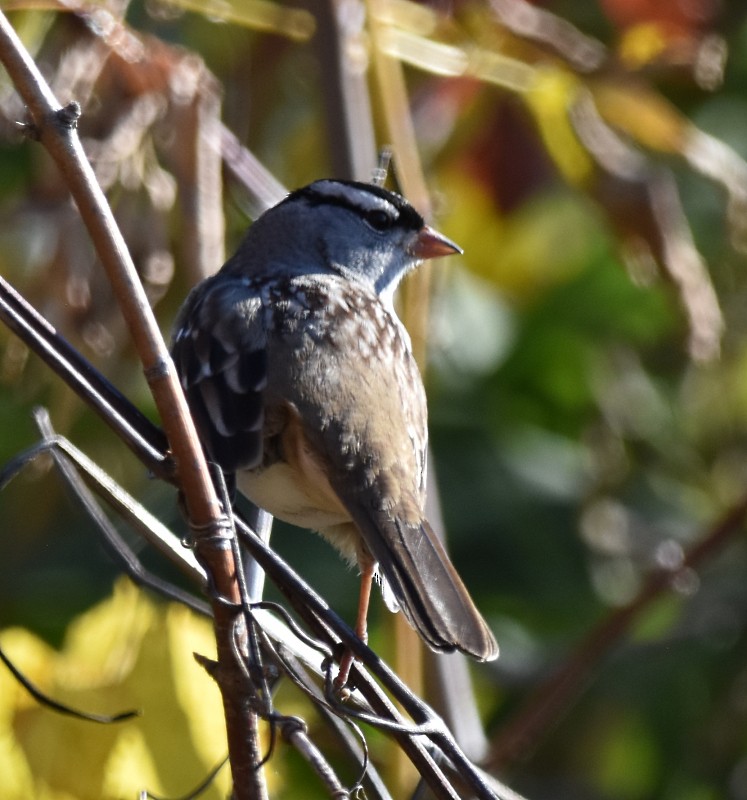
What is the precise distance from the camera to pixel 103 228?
1.04 m

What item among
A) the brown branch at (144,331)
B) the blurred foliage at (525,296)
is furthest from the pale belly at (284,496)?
the brown branch at (144,331)

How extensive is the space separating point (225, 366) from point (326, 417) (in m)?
0.15

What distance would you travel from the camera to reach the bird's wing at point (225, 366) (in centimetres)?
176

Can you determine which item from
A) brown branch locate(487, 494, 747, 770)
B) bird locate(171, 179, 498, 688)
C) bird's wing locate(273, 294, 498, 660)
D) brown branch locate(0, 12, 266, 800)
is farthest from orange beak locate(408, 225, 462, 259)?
brown branch locate(0, 12, 266, 800)

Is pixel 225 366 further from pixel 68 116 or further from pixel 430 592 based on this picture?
pixel 68 116

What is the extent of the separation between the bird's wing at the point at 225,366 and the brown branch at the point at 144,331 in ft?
2.01

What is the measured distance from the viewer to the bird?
5.67 feet

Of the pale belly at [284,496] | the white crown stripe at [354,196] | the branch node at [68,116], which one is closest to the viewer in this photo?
the branch node at [68,116]

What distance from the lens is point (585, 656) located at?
2.24 metres

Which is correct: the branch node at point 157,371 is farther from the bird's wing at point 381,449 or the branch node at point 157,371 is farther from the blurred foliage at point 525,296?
the blurred foliage at point 525,296

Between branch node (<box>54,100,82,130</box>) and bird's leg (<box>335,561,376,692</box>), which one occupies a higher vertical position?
branch node (<box>54,100,82,130</box>)

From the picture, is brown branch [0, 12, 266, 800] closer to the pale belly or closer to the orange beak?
the pale belly

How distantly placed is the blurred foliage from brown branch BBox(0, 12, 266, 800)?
945 millimetres

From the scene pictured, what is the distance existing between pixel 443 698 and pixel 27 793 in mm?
956
